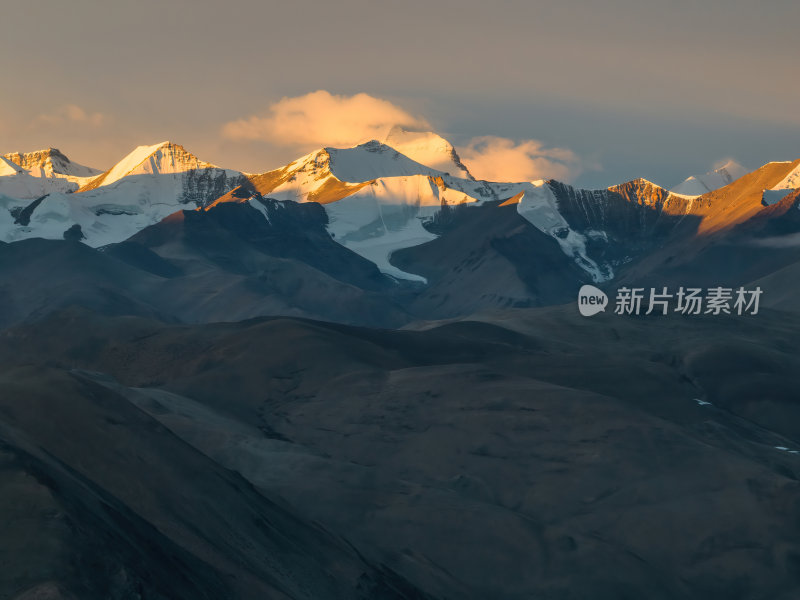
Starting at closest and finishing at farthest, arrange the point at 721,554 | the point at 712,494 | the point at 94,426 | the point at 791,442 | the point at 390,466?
1. the point at 94,426
2. the point at 721,554
3. the point at 712,494
4. the point at 390,466
5. the point at 791,442

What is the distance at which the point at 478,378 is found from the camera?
117750 mm

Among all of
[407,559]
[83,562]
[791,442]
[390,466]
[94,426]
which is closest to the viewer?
[83,562]

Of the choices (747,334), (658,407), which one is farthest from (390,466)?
(747,334)

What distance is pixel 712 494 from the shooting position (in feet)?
286

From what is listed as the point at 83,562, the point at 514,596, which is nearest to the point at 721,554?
the point at 514,596

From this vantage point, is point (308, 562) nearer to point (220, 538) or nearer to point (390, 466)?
point (220, 538)

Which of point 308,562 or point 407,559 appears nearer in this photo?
point 308,562

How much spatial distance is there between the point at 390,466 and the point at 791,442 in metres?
46.4

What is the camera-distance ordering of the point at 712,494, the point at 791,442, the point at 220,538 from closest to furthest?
the point at 220,538 → the point at 712,494 → the point at 791,442

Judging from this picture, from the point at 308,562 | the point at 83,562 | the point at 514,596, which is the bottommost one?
the point at 514,596

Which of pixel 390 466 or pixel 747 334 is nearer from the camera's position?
pixel 390 466

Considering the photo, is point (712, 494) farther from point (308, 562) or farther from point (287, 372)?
point (287, 372)

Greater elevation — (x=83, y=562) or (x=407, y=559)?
(x=83, y=562)

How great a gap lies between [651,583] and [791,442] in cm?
5131
